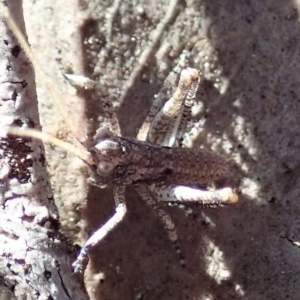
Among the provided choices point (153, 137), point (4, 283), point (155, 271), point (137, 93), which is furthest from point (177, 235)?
point (4, 283)

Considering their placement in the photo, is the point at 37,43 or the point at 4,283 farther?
the point at 37,43

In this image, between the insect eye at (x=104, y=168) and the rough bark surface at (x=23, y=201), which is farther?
the insect eye at (x=104, y=168)

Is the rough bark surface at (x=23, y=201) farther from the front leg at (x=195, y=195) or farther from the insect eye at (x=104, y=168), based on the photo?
the front leg at (x=195, y=195)

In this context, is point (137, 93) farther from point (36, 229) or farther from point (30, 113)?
point (36, 229)

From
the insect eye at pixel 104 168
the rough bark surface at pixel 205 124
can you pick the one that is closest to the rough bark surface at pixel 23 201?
the insect eye at pixel 104 168

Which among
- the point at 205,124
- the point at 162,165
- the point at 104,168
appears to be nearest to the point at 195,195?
the point at 162,165
